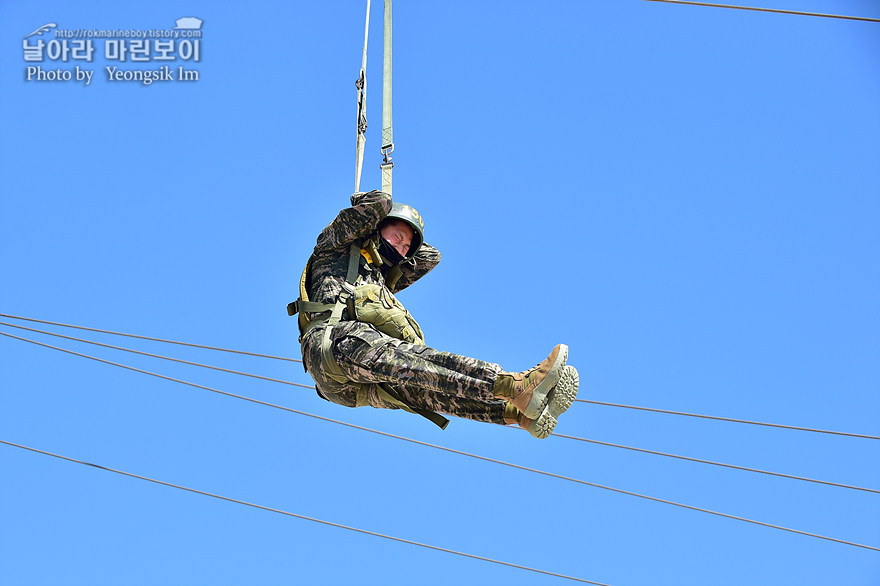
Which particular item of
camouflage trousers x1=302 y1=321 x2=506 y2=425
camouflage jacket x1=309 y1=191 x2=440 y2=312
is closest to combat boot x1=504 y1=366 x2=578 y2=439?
camouflage trousers x1=302 y1=321 x2=506 y2=425

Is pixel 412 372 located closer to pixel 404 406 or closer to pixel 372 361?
pixel 372 361

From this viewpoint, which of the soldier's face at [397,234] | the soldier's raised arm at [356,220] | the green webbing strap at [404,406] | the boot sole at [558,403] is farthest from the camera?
the soldier's face at [397,234]

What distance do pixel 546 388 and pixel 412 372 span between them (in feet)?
3.19

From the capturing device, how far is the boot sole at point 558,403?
7613 millimetres

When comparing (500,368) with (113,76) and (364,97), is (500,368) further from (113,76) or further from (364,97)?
(113,76)

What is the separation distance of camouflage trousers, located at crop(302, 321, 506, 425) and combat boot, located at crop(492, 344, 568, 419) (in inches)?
3.9

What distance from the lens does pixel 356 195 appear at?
27.9ft

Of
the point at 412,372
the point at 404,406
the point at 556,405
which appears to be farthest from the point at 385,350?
the point at 556,405

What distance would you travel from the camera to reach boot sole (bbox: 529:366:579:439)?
7.61m

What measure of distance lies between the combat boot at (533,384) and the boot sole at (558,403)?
0.04 meters

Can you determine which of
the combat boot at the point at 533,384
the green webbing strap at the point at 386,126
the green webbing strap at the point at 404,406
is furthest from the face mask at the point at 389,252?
the combat boot at the point at 533,384

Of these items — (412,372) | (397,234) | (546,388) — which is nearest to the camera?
(546,388)

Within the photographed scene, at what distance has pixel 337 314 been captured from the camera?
8430mm

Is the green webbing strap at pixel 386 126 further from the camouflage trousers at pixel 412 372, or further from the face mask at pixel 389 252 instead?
the camouflage trousers at pixel 412 372
